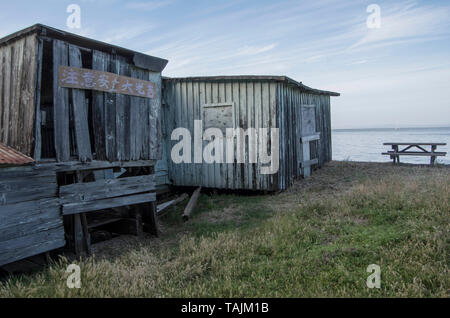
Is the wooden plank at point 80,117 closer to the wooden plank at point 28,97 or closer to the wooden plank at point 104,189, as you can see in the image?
the wooden plank at point 104,189

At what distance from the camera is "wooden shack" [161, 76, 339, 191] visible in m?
10.8

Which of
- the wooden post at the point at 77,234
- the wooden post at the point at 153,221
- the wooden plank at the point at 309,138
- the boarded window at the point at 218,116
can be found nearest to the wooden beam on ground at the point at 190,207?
the wooden post at the point at 153,221

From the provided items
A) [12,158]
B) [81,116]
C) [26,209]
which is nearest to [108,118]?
[81,116]

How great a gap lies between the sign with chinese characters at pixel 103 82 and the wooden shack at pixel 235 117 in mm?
3651

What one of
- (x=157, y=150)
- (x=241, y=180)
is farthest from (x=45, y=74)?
(x=241, y=180)

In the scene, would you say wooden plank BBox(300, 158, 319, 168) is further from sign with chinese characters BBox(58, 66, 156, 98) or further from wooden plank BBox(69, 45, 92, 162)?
wooden plank BBox(69, 45, 92, 162)

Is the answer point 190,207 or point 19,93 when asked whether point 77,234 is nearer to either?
point 19,93

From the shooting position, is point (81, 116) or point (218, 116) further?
point (218, 116)

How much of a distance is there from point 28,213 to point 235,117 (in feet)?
22.8

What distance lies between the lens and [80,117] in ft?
20.9

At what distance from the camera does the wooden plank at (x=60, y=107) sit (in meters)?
5.96

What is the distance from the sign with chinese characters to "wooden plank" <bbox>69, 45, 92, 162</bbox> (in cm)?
15

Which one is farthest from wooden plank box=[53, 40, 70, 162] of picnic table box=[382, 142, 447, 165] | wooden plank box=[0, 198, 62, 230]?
picnic table box=[382, 142, 447, 165]

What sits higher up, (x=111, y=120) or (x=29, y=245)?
(x=111, y=120)
